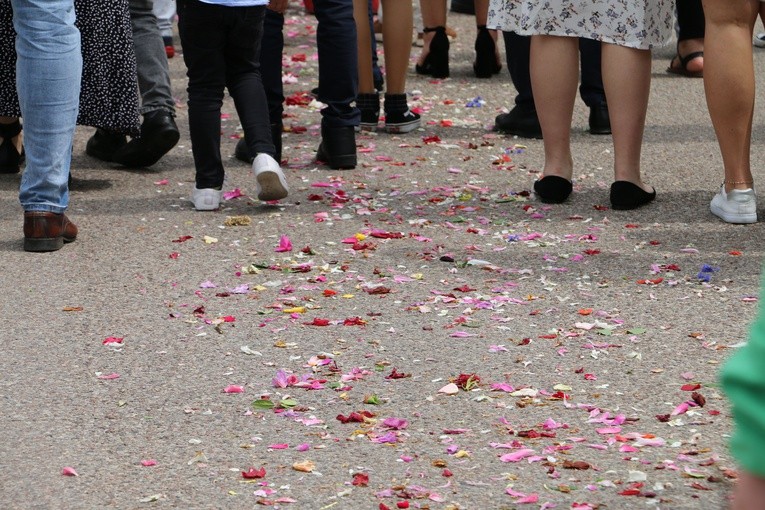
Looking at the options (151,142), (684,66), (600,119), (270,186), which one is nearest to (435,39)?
(684,66)

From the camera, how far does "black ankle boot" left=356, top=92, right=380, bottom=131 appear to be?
671 cm

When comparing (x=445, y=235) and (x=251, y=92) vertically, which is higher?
(x=251, y=92)

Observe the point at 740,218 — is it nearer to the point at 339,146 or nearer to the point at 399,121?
the point at 339,146

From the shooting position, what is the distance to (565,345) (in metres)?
3.60

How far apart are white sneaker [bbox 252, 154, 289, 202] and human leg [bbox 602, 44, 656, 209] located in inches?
53.1

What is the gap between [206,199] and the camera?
5.16 meters

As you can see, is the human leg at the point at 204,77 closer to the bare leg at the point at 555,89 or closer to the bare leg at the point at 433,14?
the bare leg at the point at 555,89

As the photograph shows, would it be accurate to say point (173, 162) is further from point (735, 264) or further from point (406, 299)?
point (735, 264)

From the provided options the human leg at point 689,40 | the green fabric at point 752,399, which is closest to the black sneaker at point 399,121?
the human leg at point 689,40

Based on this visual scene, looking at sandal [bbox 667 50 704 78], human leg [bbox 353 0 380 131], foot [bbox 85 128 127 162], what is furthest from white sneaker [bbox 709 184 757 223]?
sandal [bbox 667 50 704 78]

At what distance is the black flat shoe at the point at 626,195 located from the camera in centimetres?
505

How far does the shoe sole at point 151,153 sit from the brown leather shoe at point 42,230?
3.99 ft

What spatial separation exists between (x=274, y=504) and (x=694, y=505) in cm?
89

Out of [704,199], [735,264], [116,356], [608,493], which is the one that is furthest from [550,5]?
[608,493]
